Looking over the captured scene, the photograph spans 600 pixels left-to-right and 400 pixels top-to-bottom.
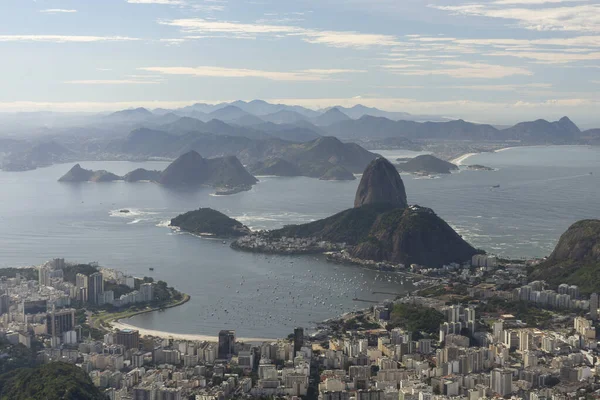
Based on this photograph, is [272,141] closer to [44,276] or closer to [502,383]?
[44,276]

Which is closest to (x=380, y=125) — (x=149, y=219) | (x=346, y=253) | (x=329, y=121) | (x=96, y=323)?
(x=329, y=121)

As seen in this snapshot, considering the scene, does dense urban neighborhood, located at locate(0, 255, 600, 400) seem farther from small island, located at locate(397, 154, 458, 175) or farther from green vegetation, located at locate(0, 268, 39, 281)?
small island, located at locate(397, 154, 458, 175)

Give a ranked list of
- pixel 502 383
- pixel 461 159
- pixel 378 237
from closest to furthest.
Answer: pixel 502 383 → pixel 378 237 → pixel 461 159

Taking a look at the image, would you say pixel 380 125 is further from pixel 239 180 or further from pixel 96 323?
pixel 96 323

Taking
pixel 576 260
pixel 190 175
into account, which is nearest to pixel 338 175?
pixel 190 175

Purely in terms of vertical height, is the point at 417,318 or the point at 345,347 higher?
the point at 417,318

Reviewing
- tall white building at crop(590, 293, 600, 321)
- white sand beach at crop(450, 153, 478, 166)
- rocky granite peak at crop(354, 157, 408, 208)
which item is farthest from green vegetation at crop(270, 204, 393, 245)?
white sand beach at crop(450, 153, 478, 166)
